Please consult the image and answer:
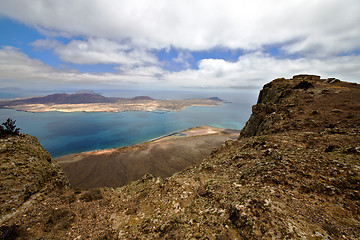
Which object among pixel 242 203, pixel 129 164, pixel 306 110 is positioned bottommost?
pixel 129 164

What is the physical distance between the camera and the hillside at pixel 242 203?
5223 millimetres

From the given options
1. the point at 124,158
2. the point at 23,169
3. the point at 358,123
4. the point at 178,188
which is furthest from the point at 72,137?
the point at 358,123

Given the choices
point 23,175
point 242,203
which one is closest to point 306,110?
point 242,203

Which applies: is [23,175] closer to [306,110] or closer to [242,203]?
[242,203]

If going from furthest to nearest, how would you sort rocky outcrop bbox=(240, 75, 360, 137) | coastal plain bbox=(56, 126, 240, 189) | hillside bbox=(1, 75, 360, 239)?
1. coastal plain bbox=(56, 126, 240, 189)
2. rocky outcrop bbox=(240, 75, 360, 137)
3. hillside bbox=(1, 75, 360, 239)

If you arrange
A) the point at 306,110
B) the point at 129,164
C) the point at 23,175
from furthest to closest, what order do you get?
1. the point at 129,164
2. the point at 306,110
3. the point at 23,175

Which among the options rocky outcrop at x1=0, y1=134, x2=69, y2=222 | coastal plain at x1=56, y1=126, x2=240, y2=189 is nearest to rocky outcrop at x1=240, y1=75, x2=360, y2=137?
coastal plain at x1=56, y1=126, x2=240, y2=189

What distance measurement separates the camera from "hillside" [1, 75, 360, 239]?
5223mm

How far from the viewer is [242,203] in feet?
21.5

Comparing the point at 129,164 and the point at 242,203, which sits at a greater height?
the point at 242,203

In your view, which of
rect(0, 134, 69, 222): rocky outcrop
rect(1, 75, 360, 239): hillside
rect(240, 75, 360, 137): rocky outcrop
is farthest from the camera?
rect(240, 75, 360, 137): rocky outcrop

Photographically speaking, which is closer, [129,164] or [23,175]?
[23,175]

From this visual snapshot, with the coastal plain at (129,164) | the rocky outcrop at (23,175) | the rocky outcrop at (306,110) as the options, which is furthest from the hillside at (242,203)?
the coastal plain at (129,164)

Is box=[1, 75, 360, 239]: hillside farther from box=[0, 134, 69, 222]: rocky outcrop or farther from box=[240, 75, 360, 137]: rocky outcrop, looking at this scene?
box=[240, 75, 360, 137]: rocky outcrop
